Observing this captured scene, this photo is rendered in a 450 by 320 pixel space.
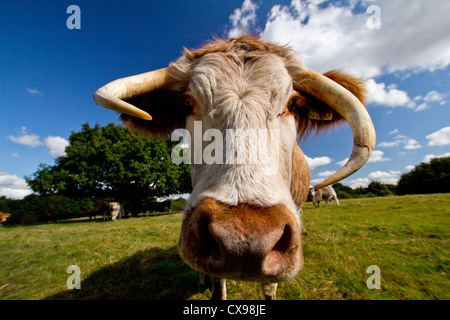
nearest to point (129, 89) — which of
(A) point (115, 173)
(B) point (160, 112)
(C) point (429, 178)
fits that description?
(B) point (160, 112)

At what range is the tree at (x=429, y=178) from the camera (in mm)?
30772

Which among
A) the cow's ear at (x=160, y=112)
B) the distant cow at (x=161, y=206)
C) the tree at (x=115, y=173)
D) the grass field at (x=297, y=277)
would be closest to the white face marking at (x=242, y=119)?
the cow's ear at (x=160, y=112)

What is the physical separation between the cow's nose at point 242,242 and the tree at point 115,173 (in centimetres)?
2178

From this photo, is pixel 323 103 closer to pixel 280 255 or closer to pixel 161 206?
pixel 280 255

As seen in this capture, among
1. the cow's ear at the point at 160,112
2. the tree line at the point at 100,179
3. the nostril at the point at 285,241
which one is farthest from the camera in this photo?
the tree line at the point at 100,179

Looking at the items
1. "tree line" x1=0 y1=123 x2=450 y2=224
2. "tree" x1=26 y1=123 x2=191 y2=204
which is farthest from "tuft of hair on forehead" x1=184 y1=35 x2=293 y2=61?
"tree" x1=26 y1=123 x2=191 y2=204

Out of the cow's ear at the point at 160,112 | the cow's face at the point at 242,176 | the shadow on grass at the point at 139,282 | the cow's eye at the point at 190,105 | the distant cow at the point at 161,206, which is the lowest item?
the distant cow at the point at 161,206

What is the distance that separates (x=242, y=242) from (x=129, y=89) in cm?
211

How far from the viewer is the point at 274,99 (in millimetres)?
1938

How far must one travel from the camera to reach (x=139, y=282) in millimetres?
2984

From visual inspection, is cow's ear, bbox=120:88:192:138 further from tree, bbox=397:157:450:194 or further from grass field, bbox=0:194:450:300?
tree, bbox=397:157:450:194

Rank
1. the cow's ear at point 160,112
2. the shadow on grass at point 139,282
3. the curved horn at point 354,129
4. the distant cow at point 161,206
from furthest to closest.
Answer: the distant cow at point 161,206 → the cow's ear at point 160,112 → the shadow on grass at point 139,282 → the curved horn at point 354,129

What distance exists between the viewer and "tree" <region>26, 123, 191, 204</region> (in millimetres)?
22219

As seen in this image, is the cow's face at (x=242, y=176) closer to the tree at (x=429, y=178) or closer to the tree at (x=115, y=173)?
the tree at (x=115, y=173)
